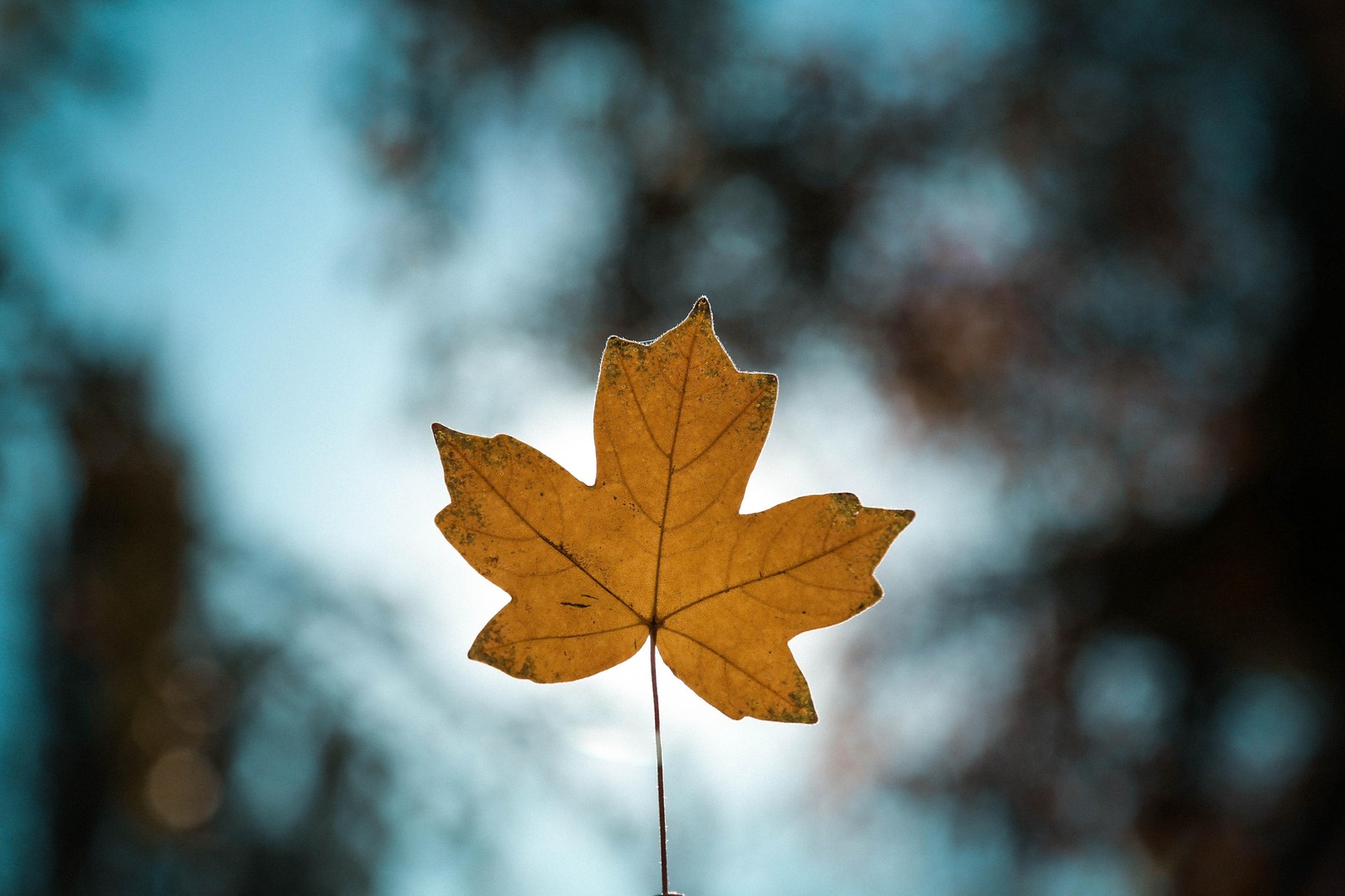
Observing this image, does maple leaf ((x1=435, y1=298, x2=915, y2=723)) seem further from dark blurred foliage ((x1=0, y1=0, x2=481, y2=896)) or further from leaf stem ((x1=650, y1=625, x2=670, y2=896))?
dark blurred foliage ((x1=0, y1=0, x2=481, y2=896))

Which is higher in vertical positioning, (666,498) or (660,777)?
(666,498)

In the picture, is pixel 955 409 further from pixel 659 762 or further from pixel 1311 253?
pixel 659 762

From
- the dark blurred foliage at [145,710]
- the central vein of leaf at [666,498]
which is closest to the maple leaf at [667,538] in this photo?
the central vein of leaf at [666,498]

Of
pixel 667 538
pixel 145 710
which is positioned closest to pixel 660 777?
pixel 667 538

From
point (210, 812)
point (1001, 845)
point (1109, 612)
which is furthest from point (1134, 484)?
point (210, 812)

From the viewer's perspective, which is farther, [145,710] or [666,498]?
[145,710]

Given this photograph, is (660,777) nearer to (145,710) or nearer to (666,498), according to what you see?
(666,498)

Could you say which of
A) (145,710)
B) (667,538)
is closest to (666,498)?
(667,538)

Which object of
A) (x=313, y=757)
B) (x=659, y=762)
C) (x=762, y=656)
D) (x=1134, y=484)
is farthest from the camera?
(x=313, y=757)
